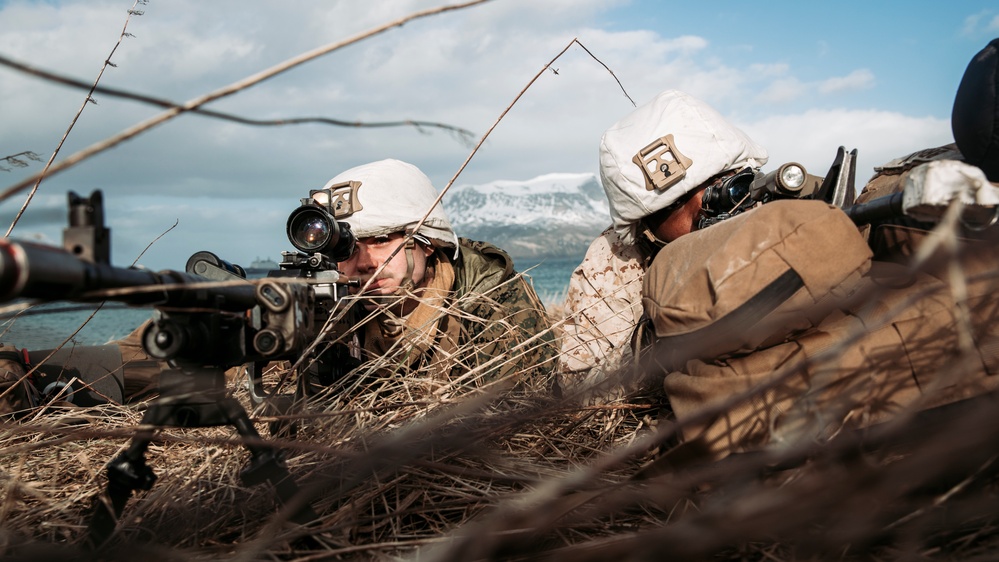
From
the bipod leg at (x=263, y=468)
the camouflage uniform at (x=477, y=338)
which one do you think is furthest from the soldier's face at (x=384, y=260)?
the bipod leg at (x=263, y=468)

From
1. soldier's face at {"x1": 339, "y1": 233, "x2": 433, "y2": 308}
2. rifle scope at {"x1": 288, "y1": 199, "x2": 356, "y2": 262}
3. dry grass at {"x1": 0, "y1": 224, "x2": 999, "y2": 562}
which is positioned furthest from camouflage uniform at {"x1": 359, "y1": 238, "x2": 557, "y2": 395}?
rifle scope at {"x1": 288, "y1": 199, "x2": 356, "y2": 262}

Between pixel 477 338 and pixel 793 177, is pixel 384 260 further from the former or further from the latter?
pixel 793 177

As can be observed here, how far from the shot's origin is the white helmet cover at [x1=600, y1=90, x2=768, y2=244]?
286 cm

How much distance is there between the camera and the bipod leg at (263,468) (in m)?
1.38

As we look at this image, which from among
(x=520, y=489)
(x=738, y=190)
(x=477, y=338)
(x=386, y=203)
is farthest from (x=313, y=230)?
(x=738, y=190)

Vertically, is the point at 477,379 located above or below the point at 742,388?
below

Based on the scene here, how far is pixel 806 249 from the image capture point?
1398 mm

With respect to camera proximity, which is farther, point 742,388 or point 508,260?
point 508,260

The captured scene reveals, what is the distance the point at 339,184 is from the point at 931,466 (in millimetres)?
2794

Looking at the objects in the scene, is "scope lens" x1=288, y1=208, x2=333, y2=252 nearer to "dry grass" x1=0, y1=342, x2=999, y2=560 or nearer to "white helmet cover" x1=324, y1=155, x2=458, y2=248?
"dry grass" x1=0, y1=342, x2=999, y2=560

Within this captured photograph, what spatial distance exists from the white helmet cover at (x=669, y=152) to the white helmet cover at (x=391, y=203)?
0.89m

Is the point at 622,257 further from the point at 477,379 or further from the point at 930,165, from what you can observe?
the point at 930,165

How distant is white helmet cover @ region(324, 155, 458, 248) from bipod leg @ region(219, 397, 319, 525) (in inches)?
69.1

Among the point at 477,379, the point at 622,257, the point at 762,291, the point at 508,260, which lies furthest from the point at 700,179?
the point at 762,291
